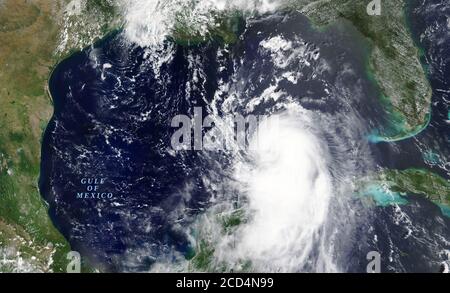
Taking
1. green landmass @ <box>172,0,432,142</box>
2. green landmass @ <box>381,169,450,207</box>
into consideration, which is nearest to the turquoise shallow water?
green landmass @ <box>381,169,450,207</box>

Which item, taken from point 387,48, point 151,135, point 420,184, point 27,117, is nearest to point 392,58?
point 387,48

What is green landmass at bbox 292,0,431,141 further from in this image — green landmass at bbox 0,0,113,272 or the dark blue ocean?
green landmass at bbox 0,0,113,272

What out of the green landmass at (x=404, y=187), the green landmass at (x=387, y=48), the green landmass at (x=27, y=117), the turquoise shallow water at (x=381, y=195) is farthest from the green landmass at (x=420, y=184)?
the green landmass at (x=27, y=117)

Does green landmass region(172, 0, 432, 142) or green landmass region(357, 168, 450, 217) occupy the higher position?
green landmass region(172, 0, 432, 142)

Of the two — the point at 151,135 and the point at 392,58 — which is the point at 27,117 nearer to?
the point at 151,135

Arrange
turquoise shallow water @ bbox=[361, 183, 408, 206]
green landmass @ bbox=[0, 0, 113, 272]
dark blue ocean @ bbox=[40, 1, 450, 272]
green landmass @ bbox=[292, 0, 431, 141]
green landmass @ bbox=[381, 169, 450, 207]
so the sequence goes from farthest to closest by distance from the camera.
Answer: green landmass @ bbox=[0, 0, 113, 272] → green landmass @ bbox=[292, 0, 431, 141] → dark blue ocean @ bbox=[40, 1, 450, 272] → green landmass @ bbox=[381, 169, 450, 207] → turquoise shallow water @ bbox=[361, 183, 408, 206]

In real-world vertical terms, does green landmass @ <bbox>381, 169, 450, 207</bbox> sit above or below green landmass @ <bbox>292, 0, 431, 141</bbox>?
below

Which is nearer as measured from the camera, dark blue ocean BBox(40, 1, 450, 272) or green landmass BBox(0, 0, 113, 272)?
dark blue ocean BBox(40, 1, 450, 272)

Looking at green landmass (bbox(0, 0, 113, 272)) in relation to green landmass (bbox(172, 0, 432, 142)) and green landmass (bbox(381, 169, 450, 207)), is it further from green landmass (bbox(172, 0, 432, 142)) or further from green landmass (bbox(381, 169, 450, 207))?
green landmass (bbox(381, 169, 450, 207))

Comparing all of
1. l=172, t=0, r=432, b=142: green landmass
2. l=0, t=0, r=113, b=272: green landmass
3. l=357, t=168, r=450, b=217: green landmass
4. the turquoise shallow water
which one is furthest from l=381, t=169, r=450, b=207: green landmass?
l=0, t=0, r=113, b=272: green landmass

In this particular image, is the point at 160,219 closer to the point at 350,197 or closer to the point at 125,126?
the point at 125,126

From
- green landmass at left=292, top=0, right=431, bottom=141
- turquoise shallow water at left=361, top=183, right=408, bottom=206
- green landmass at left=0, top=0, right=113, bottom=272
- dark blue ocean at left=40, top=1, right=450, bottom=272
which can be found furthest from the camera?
green landmass at left=0, top=0, right=113, bottom=272

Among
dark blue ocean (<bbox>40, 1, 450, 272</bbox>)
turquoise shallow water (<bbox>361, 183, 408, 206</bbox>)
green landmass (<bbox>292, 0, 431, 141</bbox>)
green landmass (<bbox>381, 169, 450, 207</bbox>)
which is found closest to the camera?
turquoise shallow water (<bbox>361, 183, 408, 206</bbox>)
